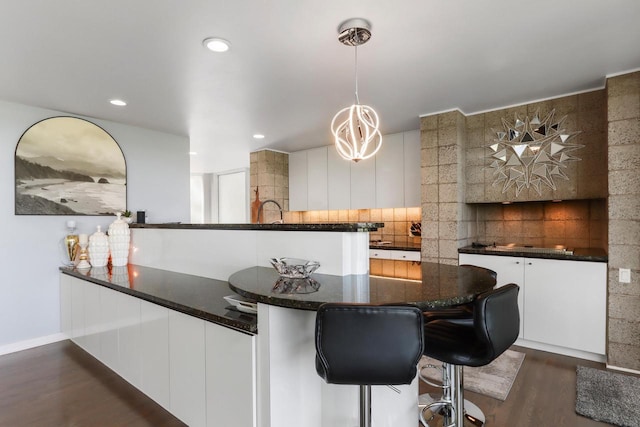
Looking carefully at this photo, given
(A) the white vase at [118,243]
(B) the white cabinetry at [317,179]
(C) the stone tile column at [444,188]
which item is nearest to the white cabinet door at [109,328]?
(A) the white vase at [118,243]

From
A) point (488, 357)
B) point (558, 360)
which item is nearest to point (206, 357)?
point (488, 357)

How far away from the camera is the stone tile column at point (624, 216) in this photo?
2605 mm

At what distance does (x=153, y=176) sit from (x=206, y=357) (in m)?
3.09

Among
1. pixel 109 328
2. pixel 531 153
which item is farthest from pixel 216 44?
pixel 531 153

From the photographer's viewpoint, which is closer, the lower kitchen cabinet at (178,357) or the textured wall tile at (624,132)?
the lower kitchen cabinet at (178,357)

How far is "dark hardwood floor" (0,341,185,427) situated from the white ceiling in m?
2.36

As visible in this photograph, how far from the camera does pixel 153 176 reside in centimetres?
418

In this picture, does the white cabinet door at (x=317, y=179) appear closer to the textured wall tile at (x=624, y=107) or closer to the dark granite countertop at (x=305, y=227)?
the dark granite countertop at (x=305, y=227)

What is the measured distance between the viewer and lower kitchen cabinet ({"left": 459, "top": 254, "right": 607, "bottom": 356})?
280cm

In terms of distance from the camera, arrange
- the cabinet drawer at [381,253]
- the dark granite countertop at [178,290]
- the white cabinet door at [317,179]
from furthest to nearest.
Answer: the white cabinet door at [317,179]
the cabinet drawer at [381,253]
the dark granite countertop at [178,290]

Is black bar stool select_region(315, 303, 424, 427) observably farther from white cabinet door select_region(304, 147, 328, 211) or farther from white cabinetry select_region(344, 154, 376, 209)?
white cabinet door select_region(304, 147, 328, 211)

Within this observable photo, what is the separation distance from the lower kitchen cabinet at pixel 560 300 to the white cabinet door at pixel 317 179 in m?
2.65

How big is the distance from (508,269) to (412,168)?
1.67 metres

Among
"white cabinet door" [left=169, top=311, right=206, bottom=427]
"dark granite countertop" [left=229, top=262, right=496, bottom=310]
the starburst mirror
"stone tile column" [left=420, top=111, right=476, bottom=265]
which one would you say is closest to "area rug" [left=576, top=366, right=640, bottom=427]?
"dark granite countertop" [left=229, top=262, right=496, bottom=310]
